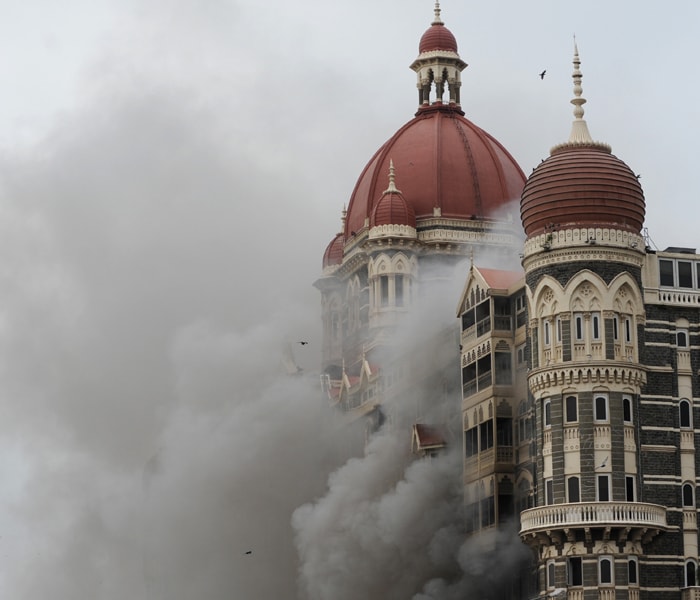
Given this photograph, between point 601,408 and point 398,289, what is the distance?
43.3 meters

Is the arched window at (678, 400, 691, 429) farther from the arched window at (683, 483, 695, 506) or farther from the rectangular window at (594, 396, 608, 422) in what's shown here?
the rectangular window at (594, 396, 608, 422)

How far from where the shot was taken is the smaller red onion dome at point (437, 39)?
15375 cm

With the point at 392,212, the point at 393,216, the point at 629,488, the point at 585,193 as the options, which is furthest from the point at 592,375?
the point at 392,212

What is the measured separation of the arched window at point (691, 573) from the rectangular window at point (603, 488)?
6.60m

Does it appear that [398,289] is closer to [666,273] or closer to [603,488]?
[666,273]

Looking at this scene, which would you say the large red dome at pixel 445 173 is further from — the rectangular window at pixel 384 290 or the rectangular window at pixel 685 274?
the rectangular window at pixel 685 274

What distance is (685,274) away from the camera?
10469 cm

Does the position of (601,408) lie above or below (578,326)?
below

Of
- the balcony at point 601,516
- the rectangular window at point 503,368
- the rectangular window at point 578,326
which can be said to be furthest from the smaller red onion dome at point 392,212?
the balcony at point 601,516

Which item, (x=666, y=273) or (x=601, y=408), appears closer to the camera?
(x=601, y=408)

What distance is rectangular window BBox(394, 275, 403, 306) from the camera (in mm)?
140438

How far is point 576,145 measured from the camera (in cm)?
10488

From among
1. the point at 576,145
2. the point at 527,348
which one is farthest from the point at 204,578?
the point at 576,145

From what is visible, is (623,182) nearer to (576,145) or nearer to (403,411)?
(576,145)
